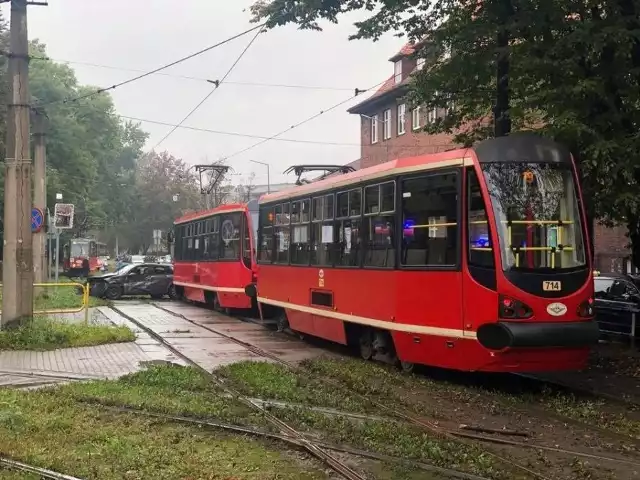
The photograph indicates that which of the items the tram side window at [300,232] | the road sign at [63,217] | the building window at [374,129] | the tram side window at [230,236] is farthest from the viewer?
the building window at [374,129]

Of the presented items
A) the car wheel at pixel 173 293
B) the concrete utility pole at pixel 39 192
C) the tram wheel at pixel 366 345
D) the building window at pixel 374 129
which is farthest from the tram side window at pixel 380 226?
the building window at pixel 374 129

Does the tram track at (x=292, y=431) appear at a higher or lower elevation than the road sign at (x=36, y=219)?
lower

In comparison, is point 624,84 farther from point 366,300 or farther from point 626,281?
point 626,281

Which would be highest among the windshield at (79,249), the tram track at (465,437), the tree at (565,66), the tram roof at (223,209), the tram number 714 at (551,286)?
the tree at (565,66)

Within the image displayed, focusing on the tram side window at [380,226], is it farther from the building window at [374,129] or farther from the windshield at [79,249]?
the windshield at [79,249]

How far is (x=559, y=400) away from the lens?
9094mm

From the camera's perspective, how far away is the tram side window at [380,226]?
10742 millimetres

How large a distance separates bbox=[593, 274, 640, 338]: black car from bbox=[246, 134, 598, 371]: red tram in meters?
6.43

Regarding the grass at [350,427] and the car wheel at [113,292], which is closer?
the grass at [350,427]

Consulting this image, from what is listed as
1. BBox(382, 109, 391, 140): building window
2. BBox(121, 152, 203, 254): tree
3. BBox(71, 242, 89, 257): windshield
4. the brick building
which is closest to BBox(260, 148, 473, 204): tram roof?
the brick building

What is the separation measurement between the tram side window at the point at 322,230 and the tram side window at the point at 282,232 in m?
1.49

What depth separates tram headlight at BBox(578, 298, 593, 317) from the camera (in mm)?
9148

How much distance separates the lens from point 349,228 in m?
12.3

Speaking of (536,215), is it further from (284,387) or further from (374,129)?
(374,129)
